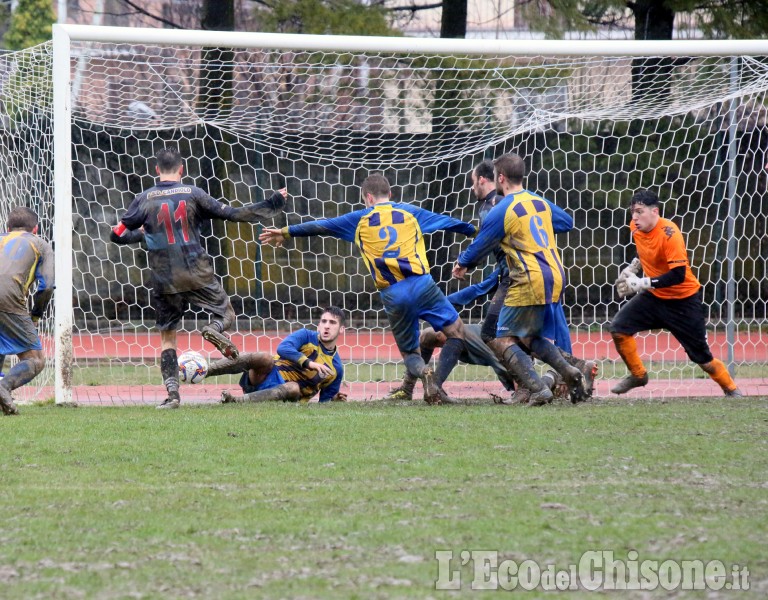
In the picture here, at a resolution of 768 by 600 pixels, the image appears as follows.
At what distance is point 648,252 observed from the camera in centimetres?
847

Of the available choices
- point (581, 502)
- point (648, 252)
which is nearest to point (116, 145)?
point (648, 252)

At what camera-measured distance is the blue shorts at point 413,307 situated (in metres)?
7.96

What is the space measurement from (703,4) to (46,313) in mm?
10561

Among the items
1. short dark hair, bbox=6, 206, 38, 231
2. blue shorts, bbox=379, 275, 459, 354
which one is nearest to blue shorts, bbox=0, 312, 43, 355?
short dark hair, bbox=6, 206, 38, 231

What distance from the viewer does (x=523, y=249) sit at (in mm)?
7805

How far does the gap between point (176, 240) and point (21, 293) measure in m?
1.25

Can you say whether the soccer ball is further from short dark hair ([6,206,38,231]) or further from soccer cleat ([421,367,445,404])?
soccer cleat ([421,367,445,404])

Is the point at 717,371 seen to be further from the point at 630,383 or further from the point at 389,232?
the point at 389,232

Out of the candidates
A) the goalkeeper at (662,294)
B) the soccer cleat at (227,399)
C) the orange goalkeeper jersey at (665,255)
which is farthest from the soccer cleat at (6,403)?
the orange goalkeeper jersey at (665,255)

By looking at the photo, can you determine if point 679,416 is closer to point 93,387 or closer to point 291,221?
point 93,387

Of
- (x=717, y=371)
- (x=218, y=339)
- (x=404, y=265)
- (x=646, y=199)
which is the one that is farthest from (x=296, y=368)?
(x=717, y=371)

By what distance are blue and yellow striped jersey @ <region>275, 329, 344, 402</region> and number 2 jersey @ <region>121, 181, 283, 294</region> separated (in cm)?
90

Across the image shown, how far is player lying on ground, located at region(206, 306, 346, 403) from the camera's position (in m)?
8.28

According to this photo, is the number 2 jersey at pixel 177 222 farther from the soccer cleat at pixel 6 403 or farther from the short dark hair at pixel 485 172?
the short dark hair at pixel 485 172
